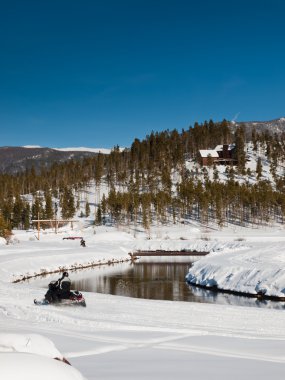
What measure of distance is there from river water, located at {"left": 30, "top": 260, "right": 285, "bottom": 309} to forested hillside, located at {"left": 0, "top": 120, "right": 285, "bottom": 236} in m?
29.0

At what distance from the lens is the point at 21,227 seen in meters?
105

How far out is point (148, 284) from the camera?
3400 cm

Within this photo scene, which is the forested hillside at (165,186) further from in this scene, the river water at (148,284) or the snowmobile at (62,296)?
the snowmobile at (62,296)

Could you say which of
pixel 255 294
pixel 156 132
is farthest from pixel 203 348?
pixel 156 132

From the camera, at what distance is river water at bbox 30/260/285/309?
2720cm

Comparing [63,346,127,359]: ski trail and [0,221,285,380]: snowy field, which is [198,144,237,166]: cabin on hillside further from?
[63,346,127,359]: ski trail

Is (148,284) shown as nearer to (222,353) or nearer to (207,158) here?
(222,353)

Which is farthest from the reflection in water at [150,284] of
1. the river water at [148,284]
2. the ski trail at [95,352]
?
the ski trail at [95,352]

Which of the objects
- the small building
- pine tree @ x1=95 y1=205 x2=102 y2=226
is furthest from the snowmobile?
the small building

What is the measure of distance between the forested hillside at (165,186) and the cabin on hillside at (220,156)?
6.10 feet

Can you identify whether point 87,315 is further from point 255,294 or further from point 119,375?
point 255,294

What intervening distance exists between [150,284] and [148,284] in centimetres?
15

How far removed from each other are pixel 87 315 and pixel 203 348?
25.4 ft

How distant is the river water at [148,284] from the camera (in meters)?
27.2
